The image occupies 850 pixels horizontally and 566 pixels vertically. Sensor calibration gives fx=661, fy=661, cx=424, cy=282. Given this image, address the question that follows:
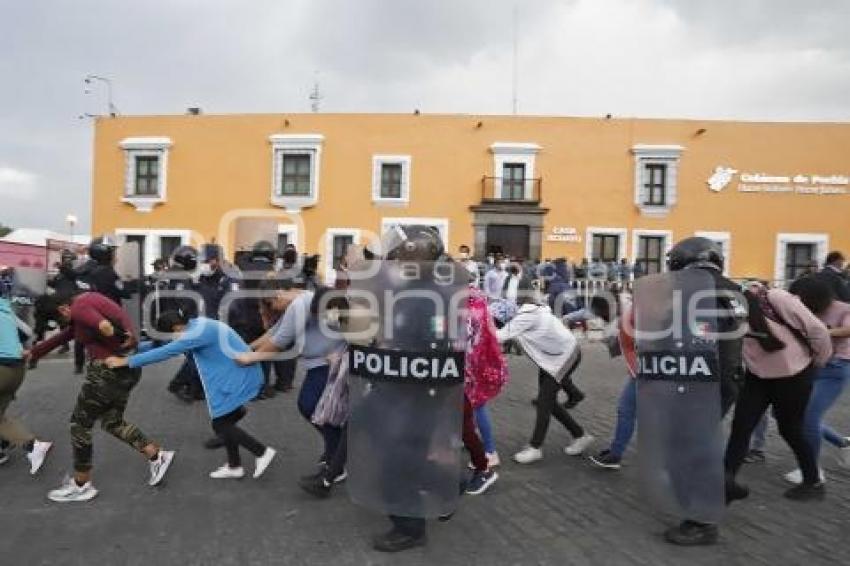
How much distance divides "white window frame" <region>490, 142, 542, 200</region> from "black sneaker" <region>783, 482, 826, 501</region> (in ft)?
67.9

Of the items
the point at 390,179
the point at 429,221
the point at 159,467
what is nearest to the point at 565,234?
the point at 429,221

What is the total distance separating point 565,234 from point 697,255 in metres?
21.3

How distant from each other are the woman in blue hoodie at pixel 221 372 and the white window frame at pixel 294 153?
68.1 feet

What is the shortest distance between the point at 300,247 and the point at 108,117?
9594mm

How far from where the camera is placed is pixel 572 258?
2452cm

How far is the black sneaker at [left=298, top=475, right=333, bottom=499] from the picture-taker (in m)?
4.37

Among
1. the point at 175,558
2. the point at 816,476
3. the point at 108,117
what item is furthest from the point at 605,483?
the point at 108,117

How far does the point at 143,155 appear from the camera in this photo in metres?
25.8

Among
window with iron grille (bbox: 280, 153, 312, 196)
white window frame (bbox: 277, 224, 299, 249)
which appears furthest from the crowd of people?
window with iron grille (bbox: 280, 153, 312, 196)

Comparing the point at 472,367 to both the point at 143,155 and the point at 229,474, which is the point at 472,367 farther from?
the point at 143,155

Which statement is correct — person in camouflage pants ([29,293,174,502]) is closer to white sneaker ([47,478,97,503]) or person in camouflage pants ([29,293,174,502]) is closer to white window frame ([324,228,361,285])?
white sneaker ([47,478,97,503])

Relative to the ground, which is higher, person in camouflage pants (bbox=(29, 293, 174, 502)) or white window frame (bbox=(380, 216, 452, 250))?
white window frame (bbox=(380, 216, 452, 250))

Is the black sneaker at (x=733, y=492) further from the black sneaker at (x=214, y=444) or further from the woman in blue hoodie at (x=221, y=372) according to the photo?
the black sneaker at (x=214, y=444)

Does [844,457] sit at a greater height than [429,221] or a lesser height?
lesser
